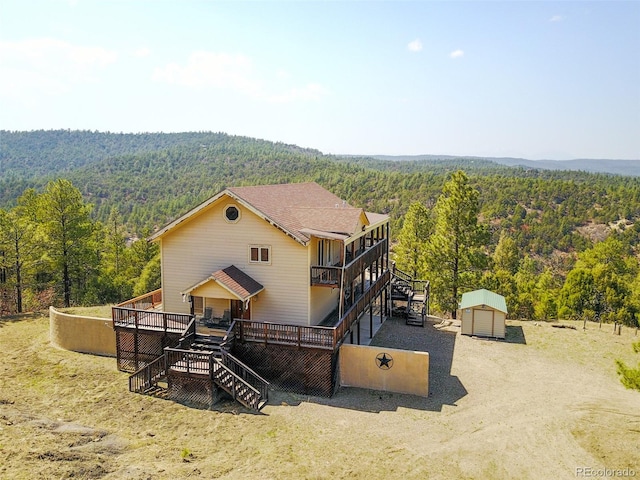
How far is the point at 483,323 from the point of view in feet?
82.4

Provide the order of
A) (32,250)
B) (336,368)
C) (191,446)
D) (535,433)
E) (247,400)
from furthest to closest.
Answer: (32,250) → (336,368) → (247,400) → (535,433) → (191,446)

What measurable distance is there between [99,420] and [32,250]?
18.0 meters

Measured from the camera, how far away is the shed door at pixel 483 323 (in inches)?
983

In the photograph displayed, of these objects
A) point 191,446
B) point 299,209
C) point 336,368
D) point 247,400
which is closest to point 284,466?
point 191,446

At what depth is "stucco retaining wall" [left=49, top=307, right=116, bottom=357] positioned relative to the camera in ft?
69.1

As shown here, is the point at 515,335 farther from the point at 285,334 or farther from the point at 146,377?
the point at 146,377

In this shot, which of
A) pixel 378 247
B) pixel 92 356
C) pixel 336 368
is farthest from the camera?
pixel 378 247

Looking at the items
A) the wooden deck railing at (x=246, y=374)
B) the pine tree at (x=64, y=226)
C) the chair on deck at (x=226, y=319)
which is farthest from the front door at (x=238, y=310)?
the pine tree at (x=64, y=226)

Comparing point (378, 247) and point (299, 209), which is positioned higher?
point (299, 209)

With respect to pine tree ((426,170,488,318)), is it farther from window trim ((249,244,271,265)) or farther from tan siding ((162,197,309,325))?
window trim ((249,244,271,265))

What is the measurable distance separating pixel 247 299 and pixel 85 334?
324 inches

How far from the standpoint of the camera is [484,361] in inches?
837

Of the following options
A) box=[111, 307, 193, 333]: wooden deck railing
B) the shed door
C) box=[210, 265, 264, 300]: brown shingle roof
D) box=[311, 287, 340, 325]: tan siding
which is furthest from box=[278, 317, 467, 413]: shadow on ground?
box=[111, 307, 193, 333]: wooden deck railing

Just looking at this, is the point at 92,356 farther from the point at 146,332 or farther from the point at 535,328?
the point at 535,328
